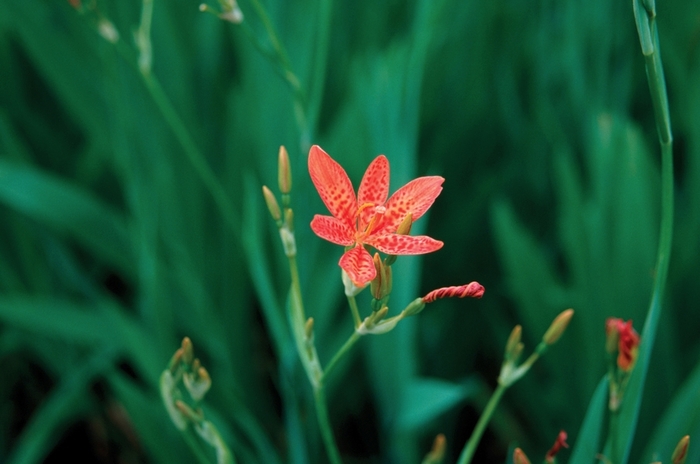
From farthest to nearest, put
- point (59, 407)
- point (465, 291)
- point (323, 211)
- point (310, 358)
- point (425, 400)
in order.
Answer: point (323, 211) → point (59, 407) → point (425, 400) → point (310, 358) → point (465, 291)

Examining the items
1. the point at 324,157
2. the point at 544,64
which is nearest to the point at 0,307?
the point at 324,157

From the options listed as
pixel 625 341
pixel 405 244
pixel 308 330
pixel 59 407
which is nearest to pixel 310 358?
pixel 308 330

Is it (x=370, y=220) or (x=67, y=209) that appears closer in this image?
(x=370, y=220)

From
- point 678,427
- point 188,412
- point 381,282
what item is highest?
point 381,282

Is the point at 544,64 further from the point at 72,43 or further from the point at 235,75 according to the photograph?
the point at 72,43

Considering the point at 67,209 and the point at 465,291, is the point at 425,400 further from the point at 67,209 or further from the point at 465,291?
the point at 67,209

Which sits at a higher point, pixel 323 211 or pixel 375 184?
pixel 375 184
